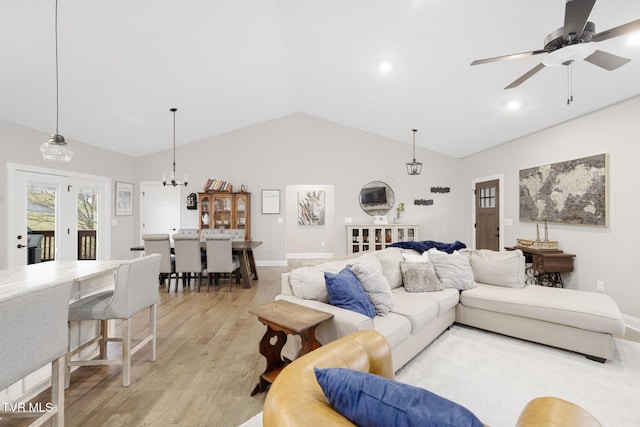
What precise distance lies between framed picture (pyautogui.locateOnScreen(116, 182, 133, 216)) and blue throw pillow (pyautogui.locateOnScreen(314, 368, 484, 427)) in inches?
272

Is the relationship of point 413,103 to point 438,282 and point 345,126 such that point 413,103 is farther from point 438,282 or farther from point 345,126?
point 438,282

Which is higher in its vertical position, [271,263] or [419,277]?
[419,277]

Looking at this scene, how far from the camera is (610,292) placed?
3.50 m

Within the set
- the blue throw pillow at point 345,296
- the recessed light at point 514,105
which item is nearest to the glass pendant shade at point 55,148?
the blue throw pillow at point 345,296

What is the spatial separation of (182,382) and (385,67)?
403 cm

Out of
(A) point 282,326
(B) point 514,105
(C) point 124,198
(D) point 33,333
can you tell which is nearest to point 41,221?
(C) point 124,198

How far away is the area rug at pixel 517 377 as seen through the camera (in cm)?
193

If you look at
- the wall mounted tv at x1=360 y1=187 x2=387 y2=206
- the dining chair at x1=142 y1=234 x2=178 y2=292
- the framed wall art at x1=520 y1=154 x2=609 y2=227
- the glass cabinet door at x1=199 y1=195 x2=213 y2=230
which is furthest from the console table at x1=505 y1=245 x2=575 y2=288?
the glass cabinet door at x1=199 y1=195 x2=213 y2=230

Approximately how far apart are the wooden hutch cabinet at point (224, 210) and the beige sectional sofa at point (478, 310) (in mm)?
3940

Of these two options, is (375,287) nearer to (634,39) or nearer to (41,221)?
(634,39)

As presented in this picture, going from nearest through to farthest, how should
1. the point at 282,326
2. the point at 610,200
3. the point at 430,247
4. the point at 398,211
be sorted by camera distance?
1. the point at 282,326
2. the point at 610,200
3. the point at 430,247
4. the point at 398,211

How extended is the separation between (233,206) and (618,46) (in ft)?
20.2

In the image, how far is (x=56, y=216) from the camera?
4.88m

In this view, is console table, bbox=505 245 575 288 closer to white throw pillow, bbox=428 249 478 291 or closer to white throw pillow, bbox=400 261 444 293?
white throw pillow, bbox=428 249 478 291
